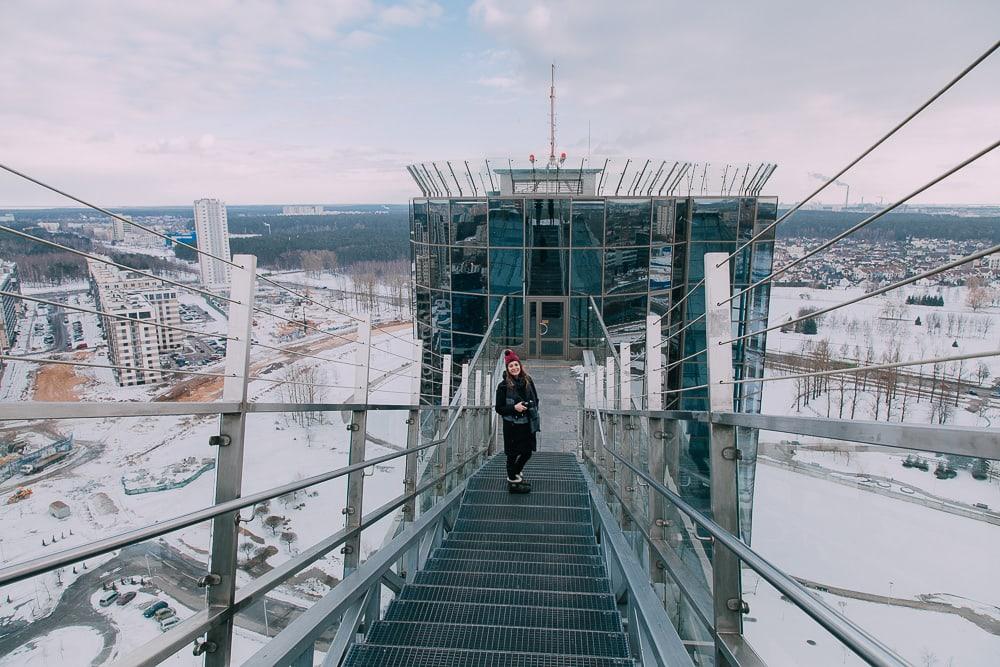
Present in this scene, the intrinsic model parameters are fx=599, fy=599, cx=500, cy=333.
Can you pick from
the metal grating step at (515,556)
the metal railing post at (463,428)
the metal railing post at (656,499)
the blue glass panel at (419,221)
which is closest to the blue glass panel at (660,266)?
the blue glass panel at (419,221)

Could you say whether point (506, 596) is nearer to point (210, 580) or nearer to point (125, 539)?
point (210, 580)

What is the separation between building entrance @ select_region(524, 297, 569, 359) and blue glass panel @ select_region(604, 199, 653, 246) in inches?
81.1

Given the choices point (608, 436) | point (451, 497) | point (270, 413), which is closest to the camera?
point (270, 413)

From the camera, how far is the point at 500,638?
2.99 metres

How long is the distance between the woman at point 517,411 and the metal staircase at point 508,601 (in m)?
0.53

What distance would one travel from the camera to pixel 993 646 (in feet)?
3.41

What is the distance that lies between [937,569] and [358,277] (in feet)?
98.0

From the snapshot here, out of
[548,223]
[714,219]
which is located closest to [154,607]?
[548,223]

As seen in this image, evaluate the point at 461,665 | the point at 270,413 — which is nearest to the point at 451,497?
the point at 461,665

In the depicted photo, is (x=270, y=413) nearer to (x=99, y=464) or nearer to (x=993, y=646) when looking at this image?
(x=99, y=464)

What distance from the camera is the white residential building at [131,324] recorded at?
8.69 ft

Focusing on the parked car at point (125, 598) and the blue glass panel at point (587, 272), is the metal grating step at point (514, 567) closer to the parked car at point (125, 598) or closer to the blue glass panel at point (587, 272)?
the parked car at point (125, 598)

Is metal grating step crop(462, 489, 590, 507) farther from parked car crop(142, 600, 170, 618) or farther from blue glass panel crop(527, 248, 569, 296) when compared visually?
blue glass panel crop(527, 248, 569, 296)

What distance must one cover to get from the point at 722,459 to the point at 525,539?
10.7ft
